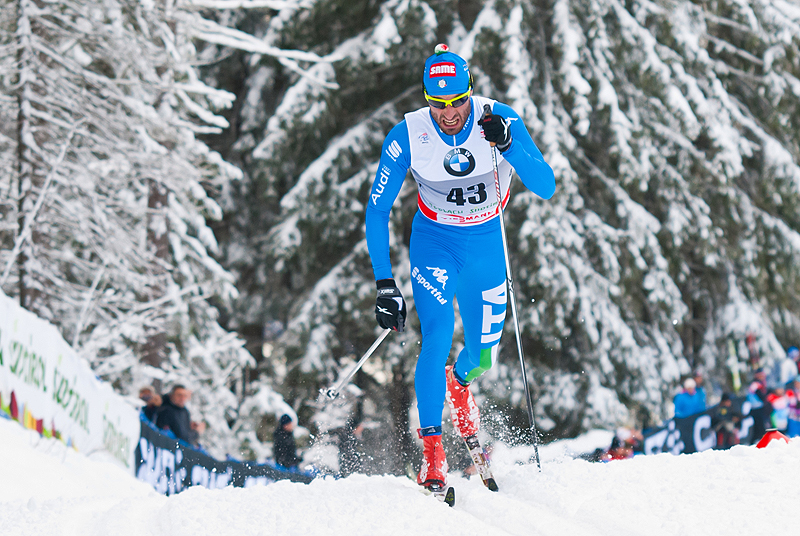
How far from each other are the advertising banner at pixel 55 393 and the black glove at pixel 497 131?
3603mm

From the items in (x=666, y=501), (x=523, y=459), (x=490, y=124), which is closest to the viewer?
(x=666, y=501)

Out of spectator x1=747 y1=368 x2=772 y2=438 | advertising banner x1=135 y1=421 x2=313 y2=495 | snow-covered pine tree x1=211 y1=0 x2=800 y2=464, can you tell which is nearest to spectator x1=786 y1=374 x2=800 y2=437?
spectator x1=747 y1=368 x2=772 y2=438

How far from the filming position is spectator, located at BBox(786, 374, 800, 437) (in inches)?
336

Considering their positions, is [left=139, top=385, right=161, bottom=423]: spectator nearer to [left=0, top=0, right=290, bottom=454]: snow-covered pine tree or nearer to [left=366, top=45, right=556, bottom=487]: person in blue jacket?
[left=0, top=0, right=290, bottom=454]: snow-covered pine tree

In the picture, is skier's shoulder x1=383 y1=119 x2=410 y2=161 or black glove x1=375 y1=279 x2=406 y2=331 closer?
black glove x1=375 y1=279 x2=406 y2=331

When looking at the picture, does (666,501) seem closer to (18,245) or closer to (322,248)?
(18,245)

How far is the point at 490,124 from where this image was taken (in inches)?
160

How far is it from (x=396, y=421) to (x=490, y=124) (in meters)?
8.68

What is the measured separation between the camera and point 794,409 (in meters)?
9.34

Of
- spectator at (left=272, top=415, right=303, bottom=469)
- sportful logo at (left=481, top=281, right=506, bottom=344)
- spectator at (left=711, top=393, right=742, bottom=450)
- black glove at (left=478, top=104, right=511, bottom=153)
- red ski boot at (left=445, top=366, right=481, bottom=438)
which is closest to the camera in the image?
black glove at (left=478, top=104, right=511, bottom=153)

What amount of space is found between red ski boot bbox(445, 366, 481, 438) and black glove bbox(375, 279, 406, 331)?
0.64 meters

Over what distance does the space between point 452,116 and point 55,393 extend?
3801 millimetres

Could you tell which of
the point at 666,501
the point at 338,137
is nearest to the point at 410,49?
the point at 338,137

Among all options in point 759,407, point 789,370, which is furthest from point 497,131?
point 789,370
